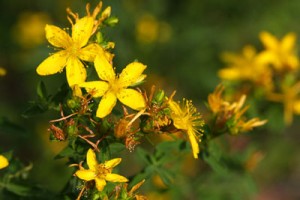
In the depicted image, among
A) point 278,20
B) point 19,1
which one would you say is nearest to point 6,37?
point 19,1

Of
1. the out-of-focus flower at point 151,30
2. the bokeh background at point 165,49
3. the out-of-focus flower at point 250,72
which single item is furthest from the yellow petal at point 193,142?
the out-of-focus flower at point 151,30

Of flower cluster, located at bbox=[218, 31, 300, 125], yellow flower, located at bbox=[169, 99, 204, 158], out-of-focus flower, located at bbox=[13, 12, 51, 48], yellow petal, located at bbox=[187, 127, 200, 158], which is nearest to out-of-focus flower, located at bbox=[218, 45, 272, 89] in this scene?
flower cluster, located at bbox=[218, 31, 300, 125]

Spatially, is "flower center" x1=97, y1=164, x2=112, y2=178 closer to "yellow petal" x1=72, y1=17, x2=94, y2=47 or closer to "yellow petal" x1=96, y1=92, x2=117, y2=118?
"yellow petal" x1=96, y1=92, x2=117, y2=118

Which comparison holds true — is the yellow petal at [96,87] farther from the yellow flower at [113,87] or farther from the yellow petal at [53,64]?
the yellow petal at [53,64]

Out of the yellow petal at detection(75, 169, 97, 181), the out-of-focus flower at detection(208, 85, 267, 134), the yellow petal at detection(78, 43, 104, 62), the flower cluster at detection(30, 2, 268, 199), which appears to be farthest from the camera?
the out-of-focus flower at detection(208, 85, 267, 134)

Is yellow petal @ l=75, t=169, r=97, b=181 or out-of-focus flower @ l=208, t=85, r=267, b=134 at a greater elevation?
out-of-focus flower @ l=208, t=85, r=267, b=134

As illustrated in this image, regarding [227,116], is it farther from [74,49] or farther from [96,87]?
[74,49]

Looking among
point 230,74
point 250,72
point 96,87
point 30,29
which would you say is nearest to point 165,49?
point 230,74
